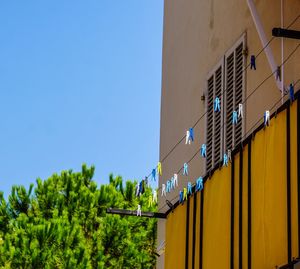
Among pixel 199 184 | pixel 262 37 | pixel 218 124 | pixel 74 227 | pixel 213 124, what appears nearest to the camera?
pixel 262 37

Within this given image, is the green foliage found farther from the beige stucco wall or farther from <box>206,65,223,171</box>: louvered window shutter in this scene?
<box>206,65,223,171</box>: louvered window shutter

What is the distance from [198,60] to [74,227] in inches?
596

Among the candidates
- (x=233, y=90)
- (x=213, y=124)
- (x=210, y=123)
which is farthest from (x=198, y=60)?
(x=233, y=90)

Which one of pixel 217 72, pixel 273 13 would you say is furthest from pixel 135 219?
pixel 273 13

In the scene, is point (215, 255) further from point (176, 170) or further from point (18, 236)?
point (18, 236)

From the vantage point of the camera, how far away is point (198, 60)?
52.3 ft

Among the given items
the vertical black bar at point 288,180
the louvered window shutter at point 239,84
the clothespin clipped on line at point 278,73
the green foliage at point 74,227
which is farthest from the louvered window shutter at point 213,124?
the green foliage at point 74,227

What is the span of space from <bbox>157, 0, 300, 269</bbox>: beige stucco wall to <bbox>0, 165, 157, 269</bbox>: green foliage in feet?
41.5

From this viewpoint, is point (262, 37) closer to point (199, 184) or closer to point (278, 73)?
point (278, 73)

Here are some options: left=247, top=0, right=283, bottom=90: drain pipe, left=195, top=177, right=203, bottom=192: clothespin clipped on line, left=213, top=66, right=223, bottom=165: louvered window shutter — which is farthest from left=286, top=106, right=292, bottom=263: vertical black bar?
left=213, top=66, right=223, bottom=165: louvered window shutter

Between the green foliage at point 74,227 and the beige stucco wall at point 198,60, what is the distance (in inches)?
498

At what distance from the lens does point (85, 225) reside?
31625 mm

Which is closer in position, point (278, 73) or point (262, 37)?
point (278, 73)

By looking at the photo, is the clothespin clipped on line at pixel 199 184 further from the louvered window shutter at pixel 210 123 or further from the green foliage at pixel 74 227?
the green foliage at pixel 74 227
